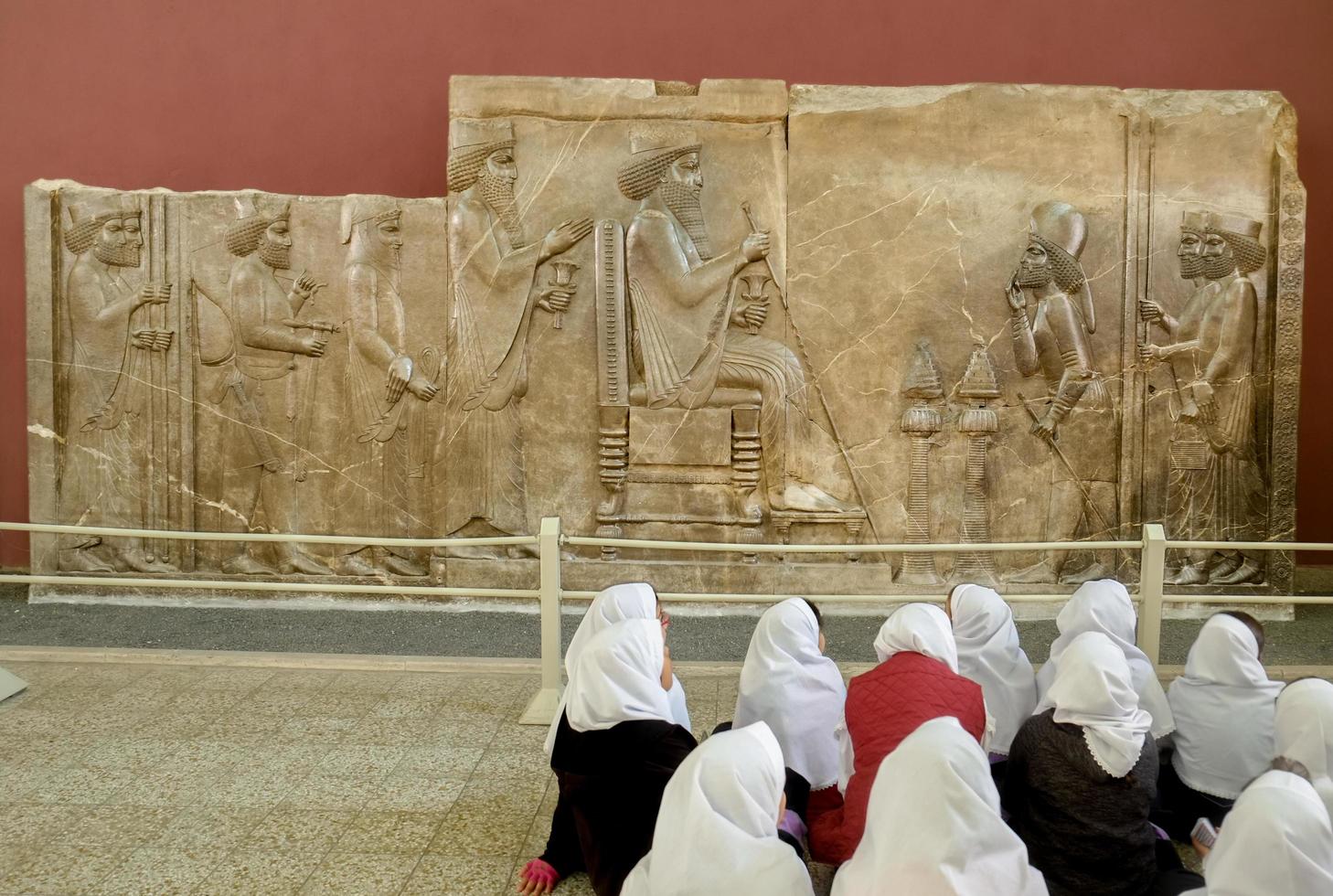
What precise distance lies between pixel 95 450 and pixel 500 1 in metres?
3.49

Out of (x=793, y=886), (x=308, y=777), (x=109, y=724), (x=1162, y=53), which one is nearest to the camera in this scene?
(x=793, y=886)

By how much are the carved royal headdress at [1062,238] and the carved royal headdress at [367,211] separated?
347cm

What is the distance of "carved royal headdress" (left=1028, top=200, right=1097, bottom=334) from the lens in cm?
565

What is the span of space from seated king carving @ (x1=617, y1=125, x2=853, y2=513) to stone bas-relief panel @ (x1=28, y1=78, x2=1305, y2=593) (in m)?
0.01

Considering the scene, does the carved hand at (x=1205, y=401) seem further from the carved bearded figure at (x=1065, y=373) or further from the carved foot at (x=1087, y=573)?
the carved foot at (x=1087, y=573)

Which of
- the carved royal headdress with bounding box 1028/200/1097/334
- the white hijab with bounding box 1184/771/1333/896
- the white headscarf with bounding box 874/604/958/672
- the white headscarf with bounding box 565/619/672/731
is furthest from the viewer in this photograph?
the carved royal headdress with bounding box 1028/200/1097/334

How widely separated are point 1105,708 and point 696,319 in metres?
3.73

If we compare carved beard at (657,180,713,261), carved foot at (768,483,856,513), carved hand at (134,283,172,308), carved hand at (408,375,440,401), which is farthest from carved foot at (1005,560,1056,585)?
carved hand at (134,283,172,308)

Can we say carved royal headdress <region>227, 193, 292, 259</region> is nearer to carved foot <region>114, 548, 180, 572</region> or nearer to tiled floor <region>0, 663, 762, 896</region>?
carved foot <region>114, 548, 180, 572</region>

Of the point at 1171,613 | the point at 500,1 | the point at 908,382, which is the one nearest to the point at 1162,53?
the point at 908,382

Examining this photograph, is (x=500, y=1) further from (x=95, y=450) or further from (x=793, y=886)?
(x=793, y=886)

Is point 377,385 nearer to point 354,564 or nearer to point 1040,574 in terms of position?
point 354,564

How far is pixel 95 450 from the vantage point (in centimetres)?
601

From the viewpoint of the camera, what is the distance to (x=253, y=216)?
587 centimetres
